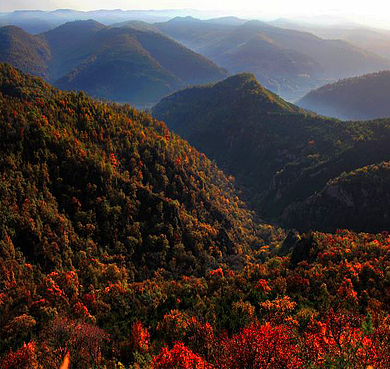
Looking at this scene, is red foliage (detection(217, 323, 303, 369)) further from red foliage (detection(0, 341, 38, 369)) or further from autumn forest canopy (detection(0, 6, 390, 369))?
red foliage (detection(0, 341, 38, 369))

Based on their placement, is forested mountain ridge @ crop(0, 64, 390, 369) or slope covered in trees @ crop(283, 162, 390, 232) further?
slope covered in trees @ crop(283, 162, 390, 232)

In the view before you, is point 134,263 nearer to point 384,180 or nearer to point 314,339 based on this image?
point 314,339

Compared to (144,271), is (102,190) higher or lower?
higher

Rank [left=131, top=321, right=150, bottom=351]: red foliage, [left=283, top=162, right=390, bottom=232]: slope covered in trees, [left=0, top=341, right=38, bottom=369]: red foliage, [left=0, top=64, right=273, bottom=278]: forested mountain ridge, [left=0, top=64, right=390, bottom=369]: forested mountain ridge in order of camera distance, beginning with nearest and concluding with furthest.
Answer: [left=0, top=341, right=38, bottom=369]: red foliage, [left=0, top=64, right=390, bottom=369]: forested mountain ridge, [left=131, top=321, right=150, bottom=351]: red foliage, [left=0, top=64, right=273, bottom=278]: forested mountain ridge, [left=283, top=162, right=390, bottom=232]: slope covered in trees

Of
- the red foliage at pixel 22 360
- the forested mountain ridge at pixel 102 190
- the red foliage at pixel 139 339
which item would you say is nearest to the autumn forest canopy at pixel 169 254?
the red foliage at pixel 22 360

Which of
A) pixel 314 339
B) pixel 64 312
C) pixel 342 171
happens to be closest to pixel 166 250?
pixel 64 312

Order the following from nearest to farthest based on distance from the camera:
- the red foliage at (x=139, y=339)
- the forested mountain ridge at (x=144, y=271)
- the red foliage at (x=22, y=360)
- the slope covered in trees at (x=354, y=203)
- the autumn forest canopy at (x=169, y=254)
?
the red foliage at (x=22, y=360) < the forested mountain ridge at (x=144, y=271) < the autumn forest canopy at (x=169, y=254) < the red foliage at (x=139, y=339) < the slope covered in trees at (x=354, y=203)

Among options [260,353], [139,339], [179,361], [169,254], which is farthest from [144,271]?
[260,353]

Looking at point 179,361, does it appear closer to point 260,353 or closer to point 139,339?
point 260,353

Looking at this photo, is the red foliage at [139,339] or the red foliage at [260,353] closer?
the red foliage at [260,353]

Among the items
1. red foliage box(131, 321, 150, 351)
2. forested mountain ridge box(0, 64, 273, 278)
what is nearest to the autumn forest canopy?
red foliage box(131, 321, 150, 351)

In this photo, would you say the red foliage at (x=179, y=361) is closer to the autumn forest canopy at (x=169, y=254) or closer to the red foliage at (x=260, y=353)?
the autumn forest canopy at (x=169, y=254)
